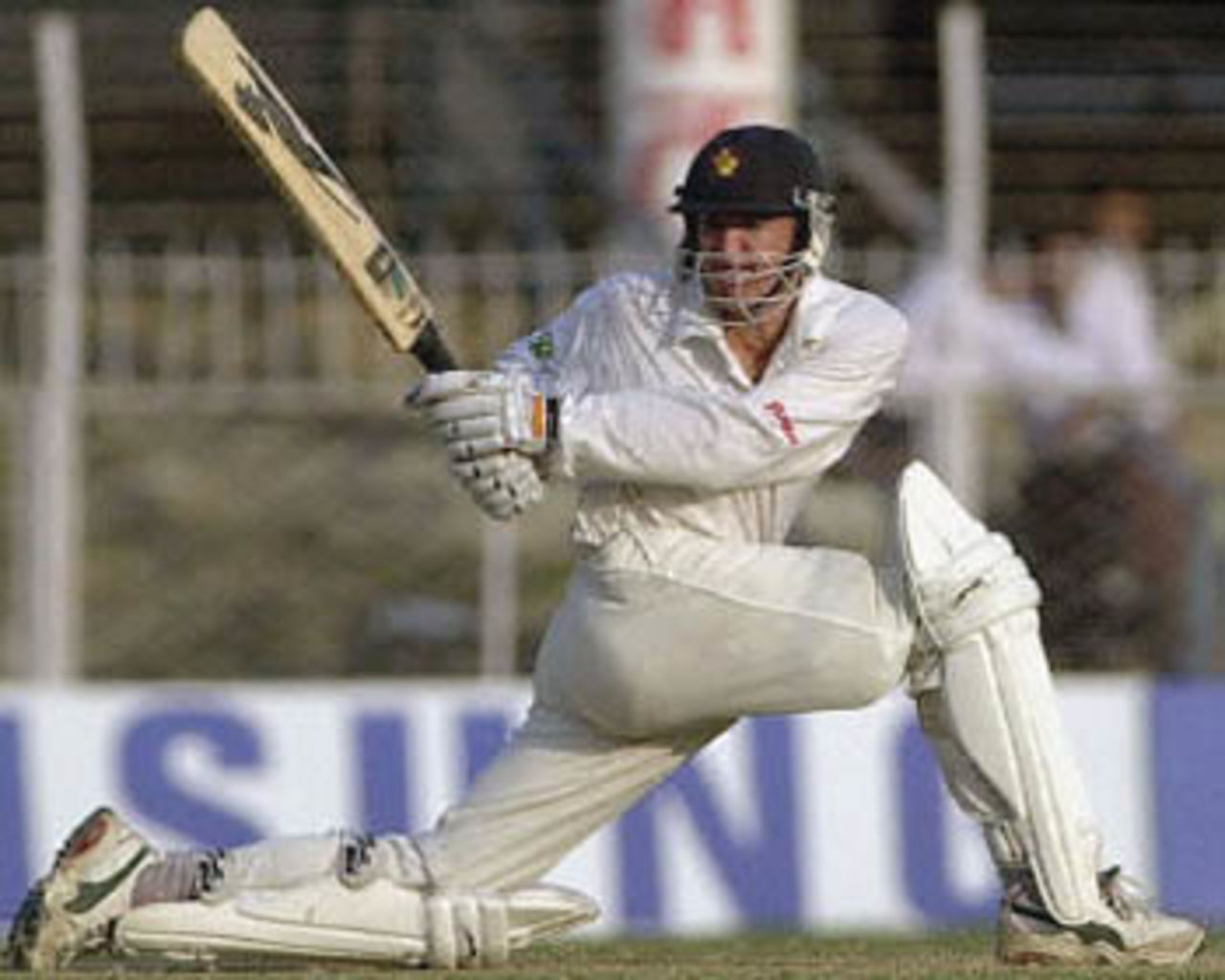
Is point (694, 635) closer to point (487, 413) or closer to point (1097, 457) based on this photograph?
point (487, 413)

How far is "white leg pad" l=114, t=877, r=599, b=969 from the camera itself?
275 inches

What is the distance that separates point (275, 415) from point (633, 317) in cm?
464

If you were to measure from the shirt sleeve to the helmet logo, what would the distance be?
0.32 meters

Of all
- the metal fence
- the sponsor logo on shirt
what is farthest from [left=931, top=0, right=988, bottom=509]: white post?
the sponsor logo on shirt

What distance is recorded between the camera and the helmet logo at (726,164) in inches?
274

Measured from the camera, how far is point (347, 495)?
1254 cm

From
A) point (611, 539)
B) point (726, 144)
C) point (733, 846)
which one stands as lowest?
point (733, 846)

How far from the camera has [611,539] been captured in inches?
274

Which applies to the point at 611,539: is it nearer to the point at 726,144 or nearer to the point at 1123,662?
the point at 726,144

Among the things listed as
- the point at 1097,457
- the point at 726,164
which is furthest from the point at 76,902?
the point at 1097,457

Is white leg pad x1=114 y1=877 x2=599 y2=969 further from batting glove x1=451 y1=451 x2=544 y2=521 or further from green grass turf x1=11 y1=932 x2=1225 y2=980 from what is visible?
batting glove x1=451 y1=451 x2=544 y2=521

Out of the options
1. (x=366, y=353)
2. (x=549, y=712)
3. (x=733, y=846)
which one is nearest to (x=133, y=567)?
(x=366, y=353)

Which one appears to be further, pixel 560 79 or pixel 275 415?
pixel 560 79

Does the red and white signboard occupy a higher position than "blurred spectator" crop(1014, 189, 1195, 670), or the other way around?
the red and white signboard
